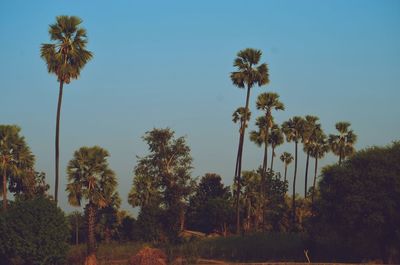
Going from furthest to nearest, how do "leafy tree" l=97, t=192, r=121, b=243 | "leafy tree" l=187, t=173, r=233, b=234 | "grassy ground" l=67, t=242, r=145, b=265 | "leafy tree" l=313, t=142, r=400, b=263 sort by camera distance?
"leafy tree" l=187, t=173, r=233, b=234 → "leafy tree" l=97, t=192, r=121, b=243 → "grassy ground" l=67, t=242, r=145, b=265 → "leafy tree" l=313, t=142, r=400, b=263

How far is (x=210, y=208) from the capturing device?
7819 cm

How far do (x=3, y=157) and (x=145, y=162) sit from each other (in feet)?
66.3

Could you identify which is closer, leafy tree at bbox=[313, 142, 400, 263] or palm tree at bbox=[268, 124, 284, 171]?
leafy tree at bbox=[313, 142, 400, 263]

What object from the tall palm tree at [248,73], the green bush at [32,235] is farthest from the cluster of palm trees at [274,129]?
the green bush at [32,235]

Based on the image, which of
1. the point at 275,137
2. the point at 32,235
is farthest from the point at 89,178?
the point at 275,137

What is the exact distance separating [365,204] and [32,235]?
2096 cm

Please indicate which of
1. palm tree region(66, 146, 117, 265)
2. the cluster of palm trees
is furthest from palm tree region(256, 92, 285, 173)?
palm tree region(66, 146, 117, 265)

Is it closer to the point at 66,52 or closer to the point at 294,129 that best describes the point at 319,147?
the point at 294,129

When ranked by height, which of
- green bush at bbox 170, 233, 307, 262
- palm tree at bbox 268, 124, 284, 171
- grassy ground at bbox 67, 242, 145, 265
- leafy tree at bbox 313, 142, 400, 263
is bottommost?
grassy ground at bbox 67, 242, 145, 265

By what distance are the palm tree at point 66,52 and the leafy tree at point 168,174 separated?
19.9m

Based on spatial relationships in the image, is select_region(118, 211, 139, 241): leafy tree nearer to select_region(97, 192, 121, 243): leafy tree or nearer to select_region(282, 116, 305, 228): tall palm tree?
select_region(97, 192, 121, 243): leafy tree

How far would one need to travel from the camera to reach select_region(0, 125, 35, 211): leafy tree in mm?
51094

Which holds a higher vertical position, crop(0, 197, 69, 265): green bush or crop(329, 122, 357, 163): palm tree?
crop(329, 122, 357, 163): palm tree

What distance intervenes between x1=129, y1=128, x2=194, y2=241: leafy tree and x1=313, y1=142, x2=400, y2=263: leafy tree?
21.5 metres
